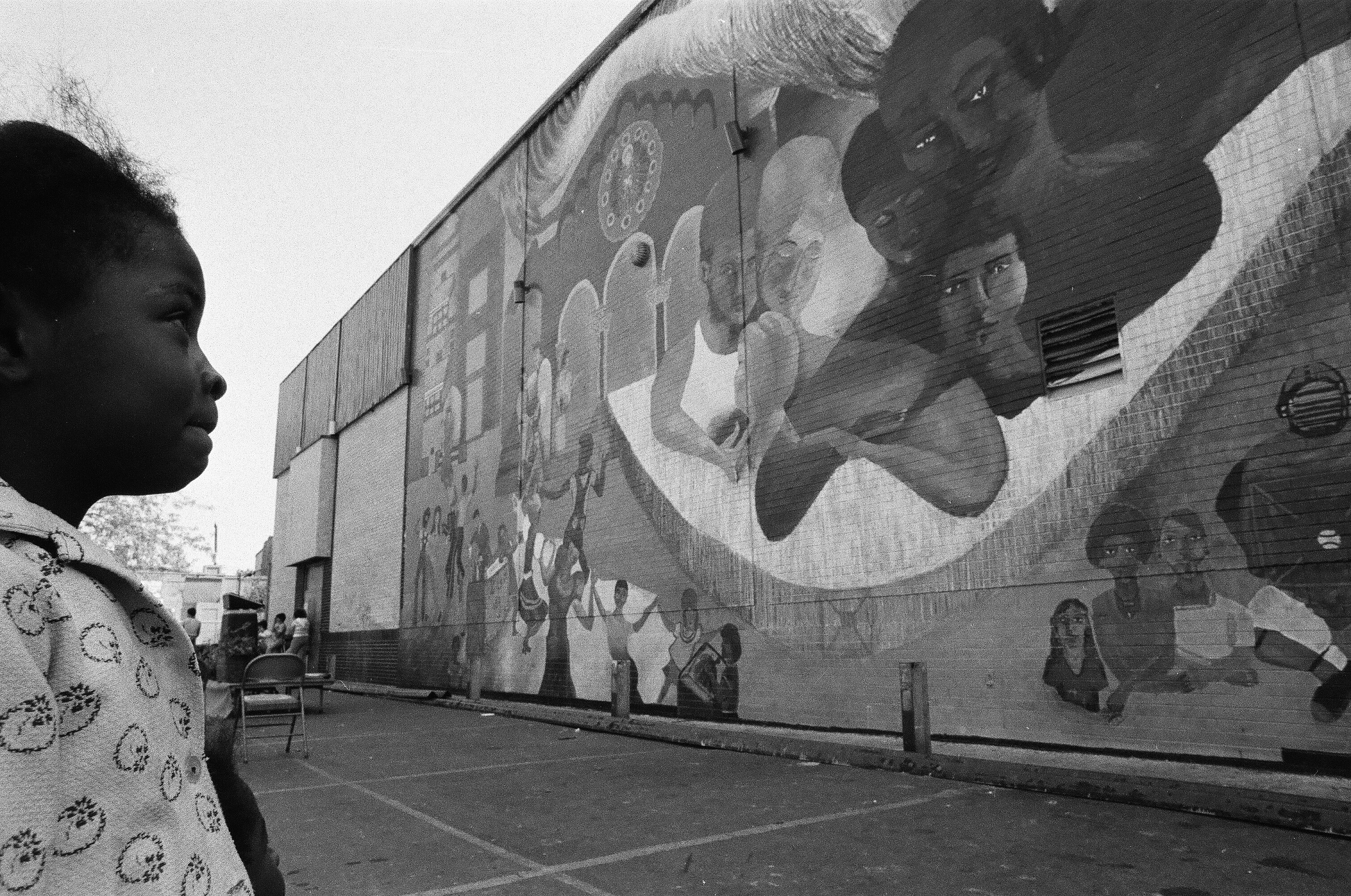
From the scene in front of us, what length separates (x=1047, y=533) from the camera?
5996 mm

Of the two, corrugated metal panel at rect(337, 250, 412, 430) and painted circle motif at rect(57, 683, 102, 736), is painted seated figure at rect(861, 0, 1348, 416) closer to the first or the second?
painted circle motif at rect(57, 683, 102, 736)

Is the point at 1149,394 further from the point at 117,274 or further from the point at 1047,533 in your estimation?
the point at 117,274

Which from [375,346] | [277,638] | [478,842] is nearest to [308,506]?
[375,346]

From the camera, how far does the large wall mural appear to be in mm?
5027

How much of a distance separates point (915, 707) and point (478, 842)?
317 cm

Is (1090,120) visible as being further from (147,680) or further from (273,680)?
(273,680)

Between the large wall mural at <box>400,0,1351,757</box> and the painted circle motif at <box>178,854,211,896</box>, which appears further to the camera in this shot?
the large wall mural at <box>400,0,1351,757</box>

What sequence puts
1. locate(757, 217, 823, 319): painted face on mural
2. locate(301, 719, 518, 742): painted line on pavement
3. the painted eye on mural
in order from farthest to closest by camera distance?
locate(301, 719, 518, 742): painted line on pavement
locate(757, 217, 823, 319): painted face on mural
the painted eye on mural

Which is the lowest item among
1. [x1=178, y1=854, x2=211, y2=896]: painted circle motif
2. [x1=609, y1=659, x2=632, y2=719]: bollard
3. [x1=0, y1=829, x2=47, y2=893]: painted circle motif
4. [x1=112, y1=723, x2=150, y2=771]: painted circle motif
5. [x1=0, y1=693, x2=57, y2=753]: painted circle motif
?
[x1=609, y1=659, x2=632, y2=719]: bollard

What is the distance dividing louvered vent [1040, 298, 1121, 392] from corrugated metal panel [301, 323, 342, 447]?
18.8 meters

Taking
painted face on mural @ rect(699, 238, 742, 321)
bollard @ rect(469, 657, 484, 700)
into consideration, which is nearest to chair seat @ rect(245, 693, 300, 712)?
bollard @ rect(469, 657, 484, 700)

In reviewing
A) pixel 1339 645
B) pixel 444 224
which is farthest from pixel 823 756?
pixel 444 224

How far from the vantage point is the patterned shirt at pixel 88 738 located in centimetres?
67

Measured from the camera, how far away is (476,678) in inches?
493
